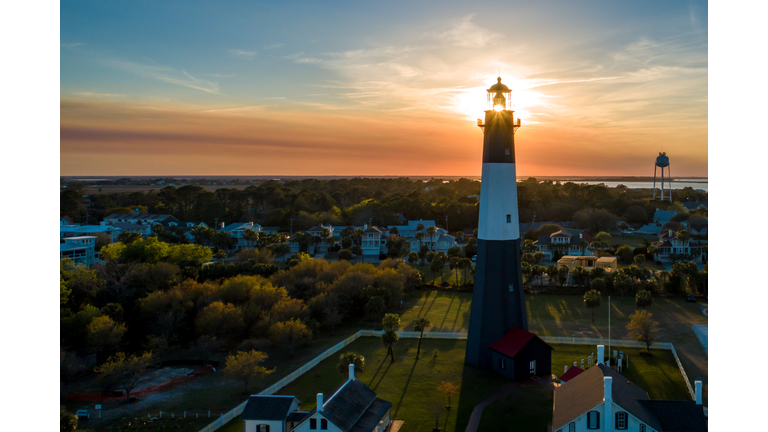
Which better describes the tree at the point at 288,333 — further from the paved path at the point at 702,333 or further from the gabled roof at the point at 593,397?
the paved path at the point at 702,333

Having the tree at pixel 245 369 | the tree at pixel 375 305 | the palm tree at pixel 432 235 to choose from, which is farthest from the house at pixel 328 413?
the palm tree at pixel 432 235

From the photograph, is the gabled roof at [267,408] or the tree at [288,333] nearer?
the gabled roof at [267,408]

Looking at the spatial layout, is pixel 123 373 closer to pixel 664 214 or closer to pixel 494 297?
pixel 494 297

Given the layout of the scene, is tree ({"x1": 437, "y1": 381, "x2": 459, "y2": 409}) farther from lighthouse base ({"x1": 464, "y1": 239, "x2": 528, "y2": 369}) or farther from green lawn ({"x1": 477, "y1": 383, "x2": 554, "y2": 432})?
lighthouse base ({"x1": 464, "y1": 239, "x2": 528, "y2": 369})

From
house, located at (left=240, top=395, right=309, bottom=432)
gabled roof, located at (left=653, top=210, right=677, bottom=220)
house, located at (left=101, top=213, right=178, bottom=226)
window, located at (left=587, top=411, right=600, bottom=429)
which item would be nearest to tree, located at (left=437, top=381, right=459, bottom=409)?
window, located at (left=587, top=411, right=600, bottom=429)

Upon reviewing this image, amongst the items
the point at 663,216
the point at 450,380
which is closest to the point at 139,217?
the point at 450,380

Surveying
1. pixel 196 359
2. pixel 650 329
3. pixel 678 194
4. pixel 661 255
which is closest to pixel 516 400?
pixel 650 329
